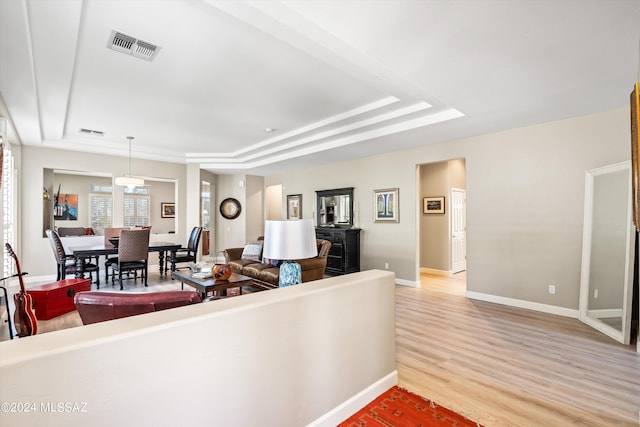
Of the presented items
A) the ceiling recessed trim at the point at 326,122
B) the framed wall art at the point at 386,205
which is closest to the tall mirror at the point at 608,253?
the ceiling recessed trim at the point at 326,122

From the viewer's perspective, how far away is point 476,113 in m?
3.81

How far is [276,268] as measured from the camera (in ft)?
16.4

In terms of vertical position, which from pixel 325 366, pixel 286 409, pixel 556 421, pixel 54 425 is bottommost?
pixel 556 421

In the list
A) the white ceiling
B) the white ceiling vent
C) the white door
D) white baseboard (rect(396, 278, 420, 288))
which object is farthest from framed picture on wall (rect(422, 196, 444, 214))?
the white ceiling vent

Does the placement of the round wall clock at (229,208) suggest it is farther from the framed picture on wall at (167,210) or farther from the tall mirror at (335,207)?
the framed picture on wall at (167,210)

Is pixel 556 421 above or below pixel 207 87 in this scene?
below

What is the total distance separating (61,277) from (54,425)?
6024mm

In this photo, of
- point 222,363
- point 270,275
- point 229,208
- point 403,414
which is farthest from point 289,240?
point 229,208

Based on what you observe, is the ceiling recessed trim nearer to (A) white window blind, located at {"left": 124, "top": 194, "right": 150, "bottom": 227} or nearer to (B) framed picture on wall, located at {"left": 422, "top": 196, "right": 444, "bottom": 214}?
(B) framed picture on wall, located at {"left": 422, "top": 196, "right": 444, "bottom": 214}

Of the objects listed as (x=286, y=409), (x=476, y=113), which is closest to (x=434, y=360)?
(x=286, y=409)

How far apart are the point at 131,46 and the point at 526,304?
222 inches

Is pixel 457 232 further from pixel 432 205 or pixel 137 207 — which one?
pixel 137 207

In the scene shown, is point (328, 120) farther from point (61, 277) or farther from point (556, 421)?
point (61, 277)

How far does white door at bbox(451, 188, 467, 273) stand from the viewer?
22.9 feet
